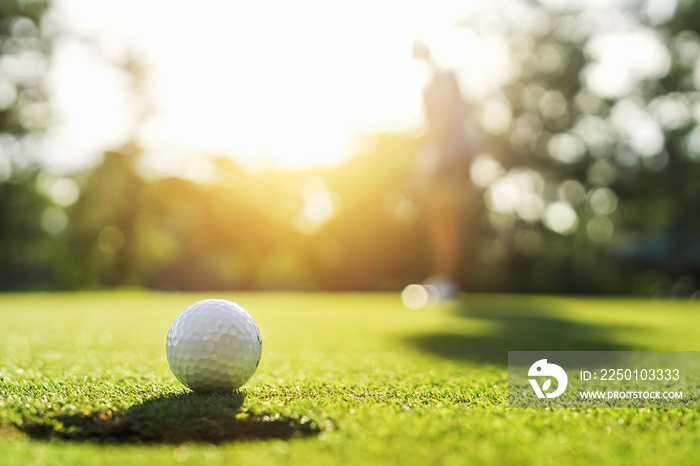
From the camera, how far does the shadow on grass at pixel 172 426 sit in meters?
1.97

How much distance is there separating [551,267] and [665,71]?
9.68 metres

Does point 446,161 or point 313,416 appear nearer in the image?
point 313,416

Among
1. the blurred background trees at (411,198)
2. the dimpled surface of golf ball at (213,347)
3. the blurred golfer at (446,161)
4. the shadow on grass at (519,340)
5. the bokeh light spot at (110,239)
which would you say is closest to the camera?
the dimpled surface of golf ball at (213,347)

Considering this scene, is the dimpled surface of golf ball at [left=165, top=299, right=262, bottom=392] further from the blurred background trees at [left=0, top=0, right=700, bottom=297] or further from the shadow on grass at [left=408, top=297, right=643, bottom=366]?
the blurred background trees at [left=0, top=0, right=700, bottom=297]

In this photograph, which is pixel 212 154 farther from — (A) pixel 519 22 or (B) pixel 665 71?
(B) pixel 665 71

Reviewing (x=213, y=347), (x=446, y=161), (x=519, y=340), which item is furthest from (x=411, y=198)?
(x=213, y=347)

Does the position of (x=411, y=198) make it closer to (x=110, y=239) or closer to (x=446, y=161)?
(x=446, y=161)

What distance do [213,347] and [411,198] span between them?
66.7ft

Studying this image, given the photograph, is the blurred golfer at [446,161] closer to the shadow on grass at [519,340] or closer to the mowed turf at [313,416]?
the shadow on grass at [519,340]

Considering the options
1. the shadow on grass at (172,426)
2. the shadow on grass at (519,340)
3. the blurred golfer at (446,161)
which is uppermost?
the blurred golfer at (446,161)

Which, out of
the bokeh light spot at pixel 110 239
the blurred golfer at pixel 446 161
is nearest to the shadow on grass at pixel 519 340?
the blurred golfer at pixel 446 161

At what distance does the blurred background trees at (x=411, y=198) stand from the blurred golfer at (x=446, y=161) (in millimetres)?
9960

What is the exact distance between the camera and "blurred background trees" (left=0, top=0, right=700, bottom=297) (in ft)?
77.2

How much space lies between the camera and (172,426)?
2021mm
